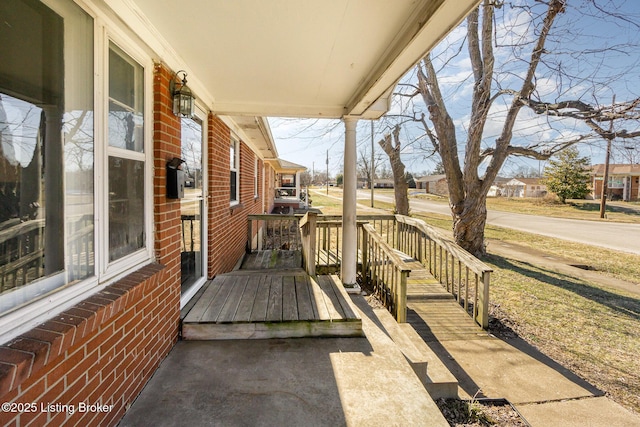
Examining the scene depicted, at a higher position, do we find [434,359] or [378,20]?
[378,20]

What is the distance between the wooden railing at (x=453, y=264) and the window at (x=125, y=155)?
431cm

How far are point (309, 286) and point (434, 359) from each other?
5.17ft

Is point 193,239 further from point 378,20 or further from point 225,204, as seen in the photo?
point 378,20

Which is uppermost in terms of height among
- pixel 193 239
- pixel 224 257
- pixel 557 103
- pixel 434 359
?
pixel 557 103

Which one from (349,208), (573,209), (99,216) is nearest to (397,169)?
(349,208)

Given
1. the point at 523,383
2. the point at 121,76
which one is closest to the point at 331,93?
the point at 121,76

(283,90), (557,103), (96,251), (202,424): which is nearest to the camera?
(96,251)

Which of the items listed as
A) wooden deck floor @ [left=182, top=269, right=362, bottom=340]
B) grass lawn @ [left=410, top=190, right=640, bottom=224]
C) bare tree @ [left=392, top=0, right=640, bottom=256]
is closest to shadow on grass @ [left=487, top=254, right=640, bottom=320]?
bare tree @ [left=392, top=0, right=640, bottom=256]

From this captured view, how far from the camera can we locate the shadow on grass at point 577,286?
215 inches

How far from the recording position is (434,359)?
10.4 feet

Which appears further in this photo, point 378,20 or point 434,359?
point 434,359

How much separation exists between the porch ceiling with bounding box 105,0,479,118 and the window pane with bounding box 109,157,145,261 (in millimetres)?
887

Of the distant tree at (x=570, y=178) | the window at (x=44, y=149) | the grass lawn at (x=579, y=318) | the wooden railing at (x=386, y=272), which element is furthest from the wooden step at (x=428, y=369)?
the distant tree at (x=570, y=178)

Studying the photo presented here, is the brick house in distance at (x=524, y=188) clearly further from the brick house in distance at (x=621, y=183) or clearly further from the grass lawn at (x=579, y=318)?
the grass lawn at (x=579, y=318)
